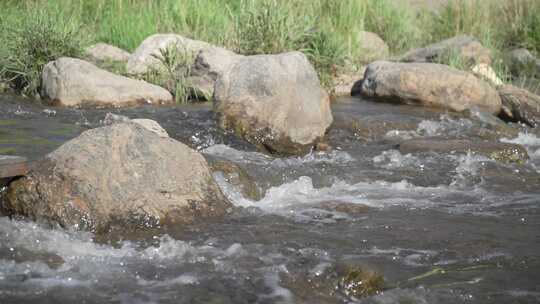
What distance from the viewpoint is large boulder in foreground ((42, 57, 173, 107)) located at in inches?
364

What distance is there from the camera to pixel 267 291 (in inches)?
167

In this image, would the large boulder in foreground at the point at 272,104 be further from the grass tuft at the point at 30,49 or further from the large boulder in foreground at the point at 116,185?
the grass tuft at the point at 30,49

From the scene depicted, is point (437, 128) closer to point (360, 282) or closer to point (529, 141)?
point (529, 141)

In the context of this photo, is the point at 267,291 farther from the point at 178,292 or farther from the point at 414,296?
the point at 414,296

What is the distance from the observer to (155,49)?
34.8 feet

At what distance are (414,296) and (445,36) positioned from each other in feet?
32.5

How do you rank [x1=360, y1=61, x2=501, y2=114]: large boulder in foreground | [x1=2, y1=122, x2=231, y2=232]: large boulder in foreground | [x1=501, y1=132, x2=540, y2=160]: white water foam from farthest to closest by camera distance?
[x1=360, y1=61, x2=501, y2=114]: large boulder in foreground → [x1=501, y1=132, x2=540, y2=160]: white water foam → [x1=2, y1=122, x2=231, y2=232]: large boulder in foreground

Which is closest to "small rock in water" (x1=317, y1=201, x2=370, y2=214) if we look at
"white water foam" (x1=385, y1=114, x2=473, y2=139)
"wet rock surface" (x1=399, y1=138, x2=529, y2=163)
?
"wet rock surface" (x1=399, y1=138, x2=529, y2=163)

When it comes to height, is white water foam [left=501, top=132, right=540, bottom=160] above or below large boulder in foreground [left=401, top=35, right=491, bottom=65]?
below

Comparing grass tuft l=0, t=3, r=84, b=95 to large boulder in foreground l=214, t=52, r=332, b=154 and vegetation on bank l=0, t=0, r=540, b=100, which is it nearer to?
vegetation on bank l=0, t=0, r=540, b=100

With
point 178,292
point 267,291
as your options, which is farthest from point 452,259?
point 178,292

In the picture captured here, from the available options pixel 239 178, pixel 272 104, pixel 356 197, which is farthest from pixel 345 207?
pixel 272 104

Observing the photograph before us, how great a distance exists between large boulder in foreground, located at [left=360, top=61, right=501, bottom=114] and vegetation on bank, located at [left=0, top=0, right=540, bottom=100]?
0.88m

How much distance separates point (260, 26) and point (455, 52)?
2.86m
